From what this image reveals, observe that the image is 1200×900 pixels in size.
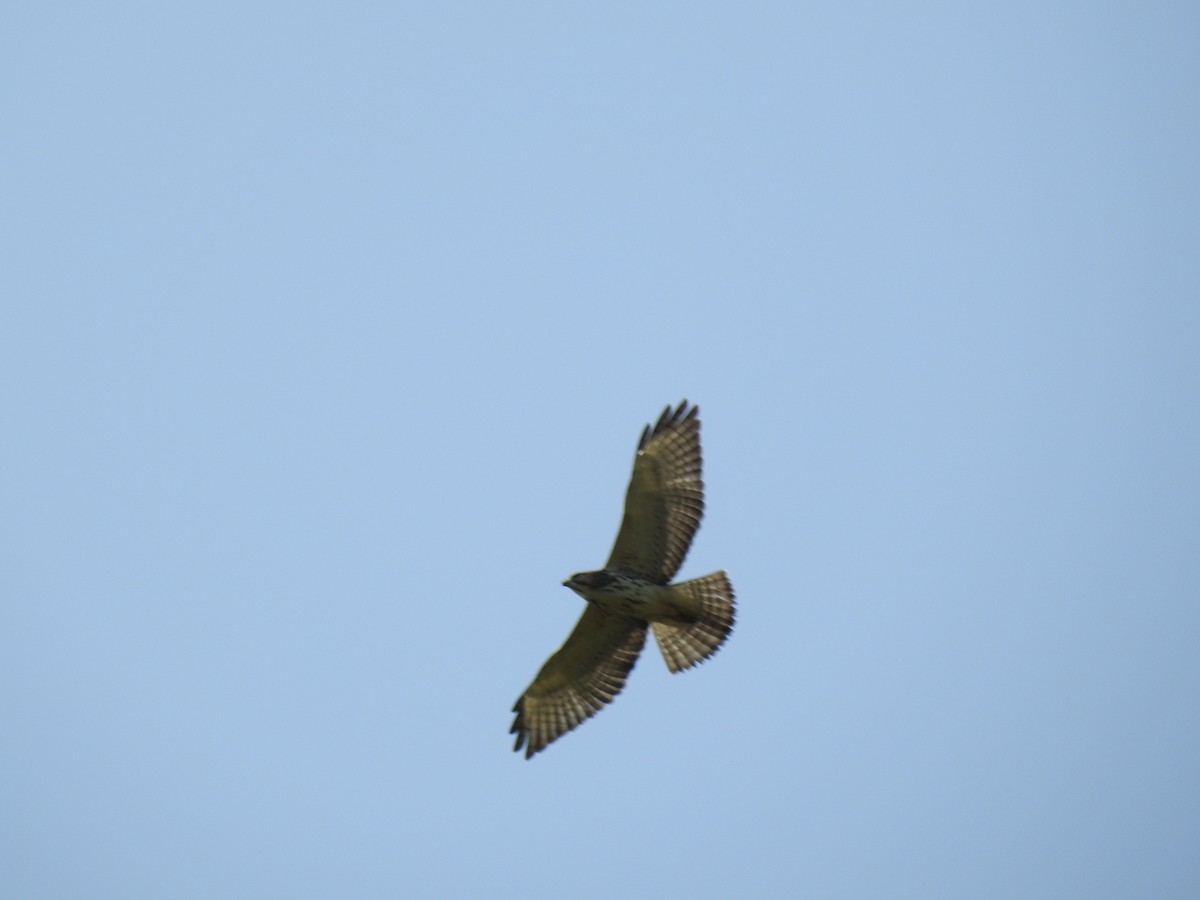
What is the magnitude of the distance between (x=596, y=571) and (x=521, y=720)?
6.93 feet

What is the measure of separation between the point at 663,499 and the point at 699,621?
132 centimetres

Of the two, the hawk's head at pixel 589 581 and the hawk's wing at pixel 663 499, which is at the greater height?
the hawk's wing at pixel 663 499

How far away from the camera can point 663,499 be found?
583 inches

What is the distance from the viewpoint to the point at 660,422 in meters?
14.9

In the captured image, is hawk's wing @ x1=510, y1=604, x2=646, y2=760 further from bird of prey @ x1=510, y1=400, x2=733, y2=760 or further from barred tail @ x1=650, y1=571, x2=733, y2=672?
barred tail @ x1=650, y1=571, x2=733, y2=672

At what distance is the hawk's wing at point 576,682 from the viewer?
15.6 metres

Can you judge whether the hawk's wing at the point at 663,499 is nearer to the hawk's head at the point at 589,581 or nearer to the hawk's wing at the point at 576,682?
the hawk's head at the point at 589,581

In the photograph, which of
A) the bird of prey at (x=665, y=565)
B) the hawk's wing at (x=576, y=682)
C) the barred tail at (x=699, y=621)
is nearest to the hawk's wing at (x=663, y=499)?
the bird of prey at (x=665, y=565)

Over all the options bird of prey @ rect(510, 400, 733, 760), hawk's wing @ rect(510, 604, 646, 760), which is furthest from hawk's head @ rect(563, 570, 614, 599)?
hawk's wing @ rect(510, 604, 646, 760)

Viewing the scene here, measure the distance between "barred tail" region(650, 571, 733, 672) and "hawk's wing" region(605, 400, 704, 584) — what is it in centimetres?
30

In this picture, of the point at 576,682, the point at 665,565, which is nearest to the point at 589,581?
the point at 665,565

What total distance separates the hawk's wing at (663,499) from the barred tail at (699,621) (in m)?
0.30

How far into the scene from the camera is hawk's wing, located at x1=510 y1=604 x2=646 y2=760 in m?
15.6

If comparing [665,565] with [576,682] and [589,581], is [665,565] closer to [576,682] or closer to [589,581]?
[589,581]
